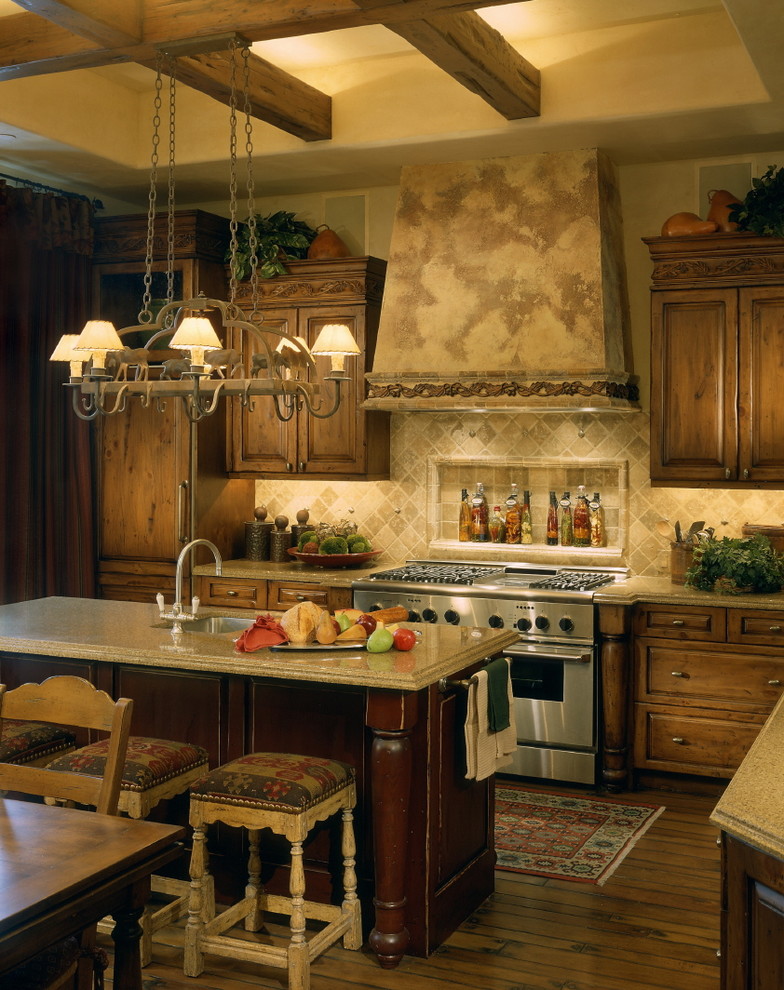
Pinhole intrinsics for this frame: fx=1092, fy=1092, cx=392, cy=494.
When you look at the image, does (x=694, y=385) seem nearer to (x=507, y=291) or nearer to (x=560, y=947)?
(x=507, y=291)

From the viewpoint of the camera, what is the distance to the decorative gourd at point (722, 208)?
5340mm

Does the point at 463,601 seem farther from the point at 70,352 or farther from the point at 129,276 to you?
the point at 129,276

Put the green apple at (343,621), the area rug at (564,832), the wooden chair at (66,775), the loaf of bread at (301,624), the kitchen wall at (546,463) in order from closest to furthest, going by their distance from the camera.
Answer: the wooden chair at (66,775) < the loaf of bread at (301,624) < the green apple at (343,621) < the area rug at (564,832) < the kitchen wall at (546,463)

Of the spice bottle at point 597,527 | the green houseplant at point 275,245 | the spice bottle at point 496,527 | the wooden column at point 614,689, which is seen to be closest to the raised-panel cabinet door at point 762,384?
the spice bottle at point 597,527

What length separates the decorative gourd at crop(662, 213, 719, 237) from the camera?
17.5ft

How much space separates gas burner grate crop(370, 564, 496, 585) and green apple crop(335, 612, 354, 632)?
5.48 feet

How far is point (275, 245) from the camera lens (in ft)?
20.5

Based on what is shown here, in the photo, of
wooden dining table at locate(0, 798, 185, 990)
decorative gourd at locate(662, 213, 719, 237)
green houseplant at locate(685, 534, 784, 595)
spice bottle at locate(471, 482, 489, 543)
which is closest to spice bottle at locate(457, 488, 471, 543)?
spice bottle at locate(471, 482, 489, 543)

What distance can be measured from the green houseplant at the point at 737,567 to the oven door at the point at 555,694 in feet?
2.14

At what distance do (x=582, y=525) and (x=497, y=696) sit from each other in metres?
2.27

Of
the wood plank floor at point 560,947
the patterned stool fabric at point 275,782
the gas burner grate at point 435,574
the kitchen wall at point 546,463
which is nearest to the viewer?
the patterned stool fabric at point 275,782

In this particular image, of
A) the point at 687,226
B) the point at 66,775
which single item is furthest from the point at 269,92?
the point at 66,775

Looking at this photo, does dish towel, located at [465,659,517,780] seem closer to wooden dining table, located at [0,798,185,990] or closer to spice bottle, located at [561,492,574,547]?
wooden dining table, located at [0,798,185,990]

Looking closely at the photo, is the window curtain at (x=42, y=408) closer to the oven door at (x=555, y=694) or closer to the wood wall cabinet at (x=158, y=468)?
the wood wall cabinet at (x=158, y=468)
